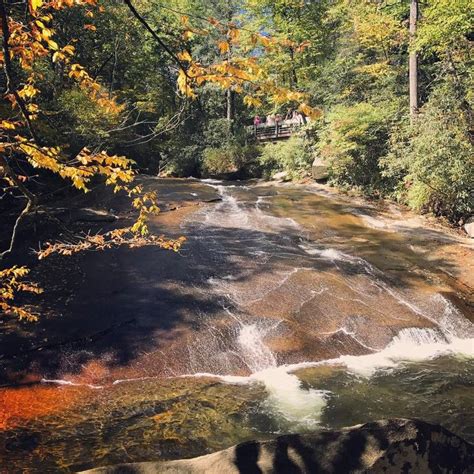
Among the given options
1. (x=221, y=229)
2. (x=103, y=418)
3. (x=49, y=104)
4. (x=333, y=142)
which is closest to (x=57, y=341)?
(x=103, y=418)

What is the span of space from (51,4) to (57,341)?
6132 mm

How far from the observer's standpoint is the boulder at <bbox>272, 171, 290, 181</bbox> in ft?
83.0

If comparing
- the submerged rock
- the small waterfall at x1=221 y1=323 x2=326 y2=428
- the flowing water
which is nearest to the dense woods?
the flowing water

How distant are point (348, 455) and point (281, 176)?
23035mm

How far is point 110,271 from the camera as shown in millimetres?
10969

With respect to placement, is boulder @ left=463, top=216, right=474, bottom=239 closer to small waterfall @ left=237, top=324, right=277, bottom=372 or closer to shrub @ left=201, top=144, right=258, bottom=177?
small waterfall @ left=237, top=324, right=277, bottom=372

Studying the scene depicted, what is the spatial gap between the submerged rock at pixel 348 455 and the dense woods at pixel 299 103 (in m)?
2.18

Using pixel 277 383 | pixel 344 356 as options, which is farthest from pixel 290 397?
pixel 344 356

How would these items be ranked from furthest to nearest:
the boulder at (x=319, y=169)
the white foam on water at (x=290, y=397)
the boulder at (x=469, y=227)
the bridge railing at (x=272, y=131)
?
the bridge railing at (x=272, y=131) → the boulder at (x=319, y=169) → the boulder at (x=469, y=227) → the white foam on water at (x=290, y=397)

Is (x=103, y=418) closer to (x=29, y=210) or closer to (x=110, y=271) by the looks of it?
(x=29, y=210)

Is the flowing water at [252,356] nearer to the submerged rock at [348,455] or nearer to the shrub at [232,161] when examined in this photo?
the submerged rock at [348,455]

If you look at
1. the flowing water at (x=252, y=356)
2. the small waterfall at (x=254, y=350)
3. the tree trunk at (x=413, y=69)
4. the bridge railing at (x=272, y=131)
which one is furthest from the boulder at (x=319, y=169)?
the small waterfall at (x=254, y=350)

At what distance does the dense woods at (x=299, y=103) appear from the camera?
11914 mm

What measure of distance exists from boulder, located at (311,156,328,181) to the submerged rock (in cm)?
1931
